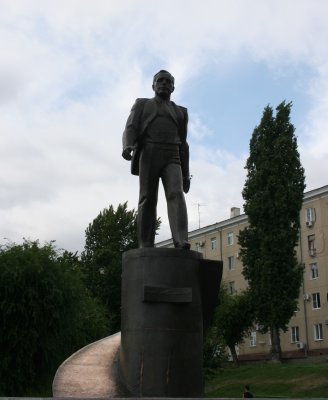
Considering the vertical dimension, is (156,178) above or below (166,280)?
above

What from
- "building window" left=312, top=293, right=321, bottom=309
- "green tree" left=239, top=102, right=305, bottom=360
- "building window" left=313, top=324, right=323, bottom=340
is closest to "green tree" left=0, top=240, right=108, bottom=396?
"green tree" left=239, top=102, right=305, bottom=360

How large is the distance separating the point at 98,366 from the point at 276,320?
2927 centimetres

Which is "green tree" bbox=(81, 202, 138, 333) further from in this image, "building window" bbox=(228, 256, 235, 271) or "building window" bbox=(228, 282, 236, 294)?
"building window" bbox=(228, 282, 236, 294)

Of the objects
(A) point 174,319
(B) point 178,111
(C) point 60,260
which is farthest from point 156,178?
(C) point 60,260

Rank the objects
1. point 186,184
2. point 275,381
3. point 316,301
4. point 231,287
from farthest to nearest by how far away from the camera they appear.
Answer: point 231,287, point 316,301, point 275,381, point 186,184

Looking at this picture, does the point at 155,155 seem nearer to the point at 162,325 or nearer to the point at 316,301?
the point at 162,325

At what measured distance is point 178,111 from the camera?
9.88 meters

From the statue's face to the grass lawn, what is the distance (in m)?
23.4

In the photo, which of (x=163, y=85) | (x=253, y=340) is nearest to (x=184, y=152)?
(x=163, y=85)

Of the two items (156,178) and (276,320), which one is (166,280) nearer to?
(156,178)

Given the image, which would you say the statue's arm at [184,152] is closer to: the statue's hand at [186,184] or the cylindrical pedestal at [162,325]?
the statue's hand at [186,184]

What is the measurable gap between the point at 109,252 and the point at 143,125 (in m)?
31.7

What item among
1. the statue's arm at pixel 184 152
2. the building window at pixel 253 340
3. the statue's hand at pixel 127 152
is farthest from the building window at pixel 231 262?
the statue's hand at pixel 127 152

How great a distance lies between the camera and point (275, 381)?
35469mm
